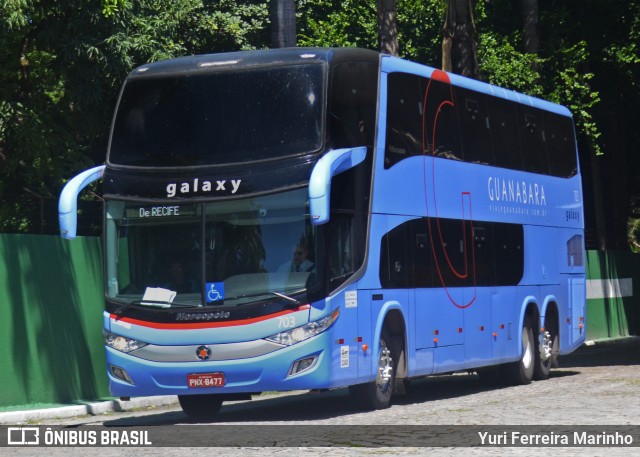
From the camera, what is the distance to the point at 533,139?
21.7 metres

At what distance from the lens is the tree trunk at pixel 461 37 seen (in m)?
26.8

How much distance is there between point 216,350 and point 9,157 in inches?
474

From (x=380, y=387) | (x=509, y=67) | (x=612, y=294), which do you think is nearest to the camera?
(x=380, y=387)

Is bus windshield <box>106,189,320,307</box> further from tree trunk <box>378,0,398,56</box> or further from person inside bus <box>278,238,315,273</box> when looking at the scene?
tree trunk <box>378,0,398,56</box>

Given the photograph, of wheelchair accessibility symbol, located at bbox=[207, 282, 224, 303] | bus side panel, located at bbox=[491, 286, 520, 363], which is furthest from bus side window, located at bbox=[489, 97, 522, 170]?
wheelchair accessibility symbol, located at bbox=[207, 282, 224, 303]

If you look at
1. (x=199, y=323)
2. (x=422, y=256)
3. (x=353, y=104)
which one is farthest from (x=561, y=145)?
(x=199, y=323)

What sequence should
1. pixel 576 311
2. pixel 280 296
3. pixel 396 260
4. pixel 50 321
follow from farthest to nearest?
pixel 576 311
pixel 50 321
pixel 396 260
pixel 280 296

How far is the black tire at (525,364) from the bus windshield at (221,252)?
720 cm

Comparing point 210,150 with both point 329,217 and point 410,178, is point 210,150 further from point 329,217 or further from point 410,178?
point 410,178

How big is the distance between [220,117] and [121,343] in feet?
9.25

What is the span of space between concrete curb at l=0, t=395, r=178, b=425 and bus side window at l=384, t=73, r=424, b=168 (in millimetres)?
4809

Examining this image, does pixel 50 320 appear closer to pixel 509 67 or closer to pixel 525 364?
pixel 525 364

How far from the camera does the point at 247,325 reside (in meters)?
14.6

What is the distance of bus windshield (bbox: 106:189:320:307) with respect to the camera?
14.6m
